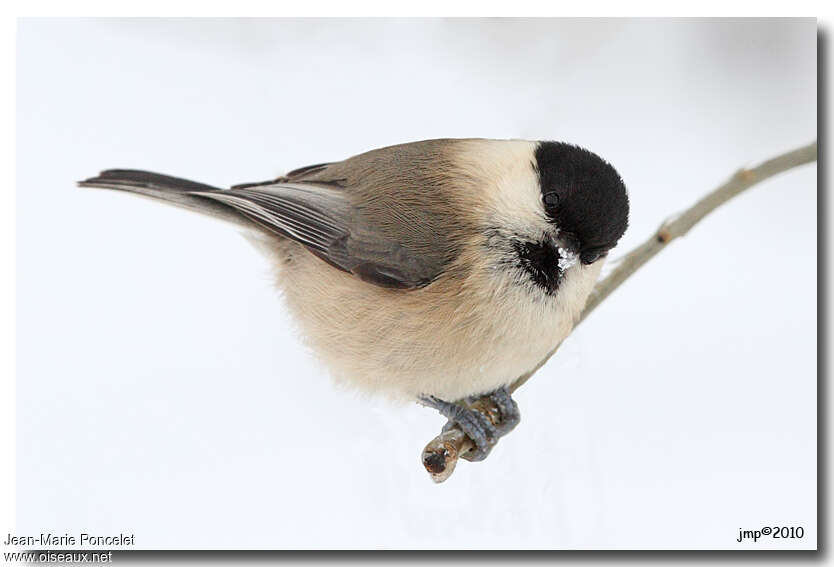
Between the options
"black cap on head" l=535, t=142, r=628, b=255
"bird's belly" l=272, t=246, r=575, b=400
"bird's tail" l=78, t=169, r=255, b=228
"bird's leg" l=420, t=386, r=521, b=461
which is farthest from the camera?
"bird's tail" l=78, t=169, r=255, b=228

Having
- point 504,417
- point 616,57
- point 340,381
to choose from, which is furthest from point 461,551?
point 616,57

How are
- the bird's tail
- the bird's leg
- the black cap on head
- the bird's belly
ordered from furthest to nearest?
the bird's tail → the bird's leg → the bird's belly → the black cap on head

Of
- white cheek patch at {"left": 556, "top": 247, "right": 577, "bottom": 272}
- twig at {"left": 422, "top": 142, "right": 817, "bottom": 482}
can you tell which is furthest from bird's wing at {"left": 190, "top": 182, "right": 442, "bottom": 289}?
twig at {"left": 422, "top": 142, "right": 817, "bottom": 482}

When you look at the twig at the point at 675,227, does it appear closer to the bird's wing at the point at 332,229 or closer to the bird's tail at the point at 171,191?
the bird's wing at the point at 332,229

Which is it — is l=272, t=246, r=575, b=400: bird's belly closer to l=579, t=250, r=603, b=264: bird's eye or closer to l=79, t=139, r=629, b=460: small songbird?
l=79, t=139, r=629, b=460: small songbird

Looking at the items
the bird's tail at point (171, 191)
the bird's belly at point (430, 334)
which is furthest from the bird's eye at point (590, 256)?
the bird's tail at point (171, 191)
